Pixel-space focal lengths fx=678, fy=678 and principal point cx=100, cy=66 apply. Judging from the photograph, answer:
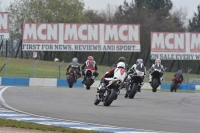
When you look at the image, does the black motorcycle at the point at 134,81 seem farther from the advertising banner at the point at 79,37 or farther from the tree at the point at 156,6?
the tree at the point at 156,6

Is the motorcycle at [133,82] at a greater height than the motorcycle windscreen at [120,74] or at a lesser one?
lesser

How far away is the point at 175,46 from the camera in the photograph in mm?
53938

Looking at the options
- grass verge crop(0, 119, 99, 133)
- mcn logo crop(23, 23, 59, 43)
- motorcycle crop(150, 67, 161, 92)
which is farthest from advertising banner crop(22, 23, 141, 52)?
grass verge crop(0, 119, 99, 133)

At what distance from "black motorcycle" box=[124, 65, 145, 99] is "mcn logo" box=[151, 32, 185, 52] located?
30.3 metres

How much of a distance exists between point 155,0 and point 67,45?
180 ft

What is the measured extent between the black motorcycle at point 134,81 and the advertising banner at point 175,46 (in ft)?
99.0

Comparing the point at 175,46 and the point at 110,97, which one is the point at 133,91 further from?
the point at 175,46

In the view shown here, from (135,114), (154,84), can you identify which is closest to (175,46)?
(154,84)

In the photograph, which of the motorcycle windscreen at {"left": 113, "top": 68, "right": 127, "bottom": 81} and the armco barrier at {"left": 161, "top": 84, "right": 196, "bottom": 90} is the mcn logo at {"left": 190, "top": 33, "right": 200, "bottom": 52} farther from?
the motorcycle windscreen at {"left": 113, "top": 68, "right": 127, "bottom": 81}

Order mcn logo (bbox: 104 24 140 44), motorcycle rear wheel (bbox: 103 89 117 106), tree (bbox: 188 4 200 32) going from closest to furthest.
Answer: motorcycle rear wheel (bbox: 103 89 117 106), mcn logo (bbox: 104 24 140 44), tree (bbox: 188 4 200 32)

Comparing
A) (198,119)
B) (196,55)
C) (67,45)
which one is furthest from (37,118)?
(196,55)

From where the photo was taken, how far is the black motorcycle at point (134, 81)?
22567 mm

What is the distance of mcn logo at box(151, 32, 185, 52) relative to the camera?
53.6 metres

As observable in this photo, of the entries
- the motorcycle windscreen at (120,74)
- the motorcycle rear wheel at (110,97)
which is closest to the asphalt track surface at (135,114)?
the motorcycle rear wheel at (110,97)
